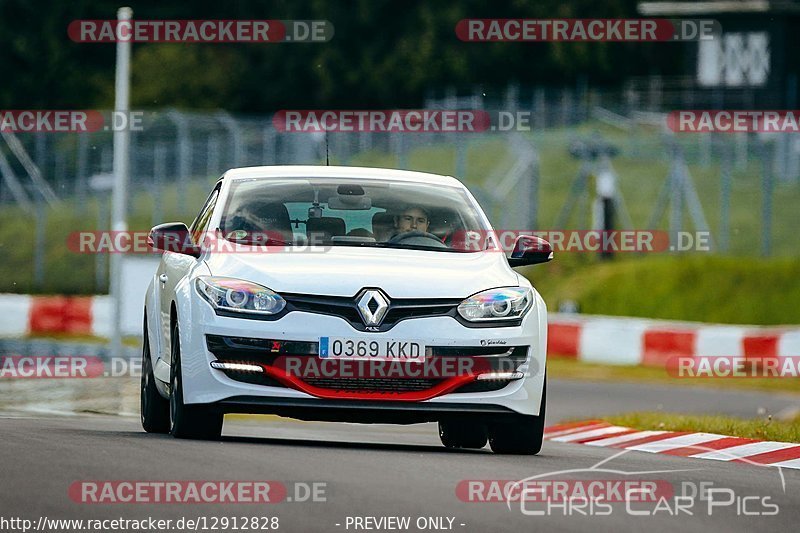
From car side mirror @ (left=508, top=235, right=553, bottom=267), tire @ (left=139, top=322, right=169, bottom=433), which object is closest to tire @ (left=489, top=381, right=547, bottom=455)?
car side mirror @ (left=508, top=235, right=553, bottom=267)

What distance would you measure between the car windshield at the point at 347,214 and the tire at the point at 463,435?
1457 mm

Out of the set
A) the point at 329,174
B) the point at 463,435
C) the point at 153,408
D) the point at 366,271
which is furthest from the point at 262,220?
the point at 463,435

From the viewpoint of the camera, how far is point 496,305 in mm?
10406

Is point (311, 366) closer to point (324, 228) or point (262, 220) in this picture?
point (324, 228)


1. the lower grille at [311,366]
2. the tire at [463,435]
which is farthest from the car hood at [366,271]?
the tire at [463,435]

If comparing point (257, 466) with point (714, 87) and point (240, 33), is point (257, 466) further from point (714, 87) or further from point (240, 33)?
point (240, 33)

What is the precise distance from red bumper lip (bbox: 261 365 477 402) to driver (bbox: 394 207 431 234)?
1252mm

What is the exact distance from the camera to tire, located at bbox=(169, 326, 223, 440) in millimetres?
10453

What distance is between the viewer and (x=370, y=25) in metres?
66.1

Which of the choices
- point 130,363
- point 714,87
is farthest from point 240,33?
point 130,363

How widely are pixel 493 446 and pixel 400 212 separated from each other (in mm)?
1500

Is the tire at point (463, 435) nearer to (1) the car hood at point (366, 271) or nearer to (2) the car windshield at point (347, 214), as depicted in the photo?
(2) the car windshield at point (347, 214)

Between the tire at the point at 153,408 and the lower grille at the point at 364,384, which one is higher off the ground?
the lower grille at the point at 364,384

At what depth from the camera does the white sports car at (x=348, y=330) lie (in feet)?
33.3
